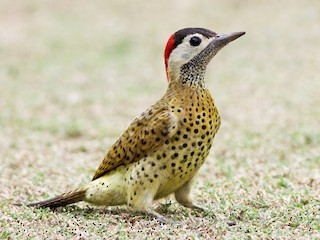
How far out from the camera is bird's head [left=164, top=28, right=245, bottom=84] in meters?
5.90

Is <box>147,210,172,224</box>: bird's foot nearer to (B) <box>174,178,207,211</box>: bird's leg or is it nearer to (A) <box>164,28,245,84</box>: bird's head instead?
(B) <box>174,178,207,211</box>: bird's leg

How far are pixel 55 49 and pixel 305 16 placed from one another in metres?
5.93

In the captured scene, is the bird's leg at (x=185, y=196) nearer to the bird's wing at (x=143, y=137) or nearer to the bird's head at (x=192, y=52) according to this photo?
the bird's wing at (x=143, y=137)

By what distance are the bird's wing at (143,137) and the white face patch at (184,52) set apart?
0.37 m

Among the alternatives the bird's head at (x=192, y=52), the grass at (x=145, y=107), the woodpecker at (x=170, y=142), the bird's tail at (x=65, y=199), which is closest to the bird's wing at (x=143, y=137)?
the woodpecker at (x=170, y=142)

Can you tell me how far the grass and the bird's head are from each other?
1.14m

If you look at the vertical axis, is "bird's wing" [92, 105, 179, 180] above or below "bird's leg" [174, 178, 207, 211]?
above

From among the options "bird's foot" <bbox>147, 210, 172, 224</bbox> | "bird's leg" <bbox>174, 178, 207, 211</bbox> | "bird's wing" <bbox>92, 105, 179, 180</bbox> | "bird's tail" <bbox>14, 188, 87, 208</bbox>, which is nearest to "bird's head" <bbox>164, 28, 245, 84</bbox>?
"bird's wing" <bbox>92, 105, 179, 180</bbox>

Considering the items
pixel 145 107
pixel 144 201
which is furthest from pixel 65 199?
pixel 145 107

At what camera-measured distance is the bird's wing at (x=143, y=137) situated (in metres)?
5.72

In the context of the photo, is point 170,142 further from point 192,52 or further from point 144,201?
point 192,52

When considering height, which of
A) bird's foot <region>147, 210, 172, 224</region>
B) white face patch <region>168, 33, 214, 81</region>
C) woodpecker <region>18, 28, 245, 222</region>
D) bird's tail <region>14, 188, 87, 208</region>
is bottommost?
bird's foot <region>147, 210, 172, 224</region>

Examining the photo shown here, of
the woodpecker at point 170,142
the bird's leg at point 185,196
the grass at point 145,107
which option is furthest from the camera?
the bird's leg at point 185,196

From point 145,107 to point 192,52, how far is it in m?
6.64
